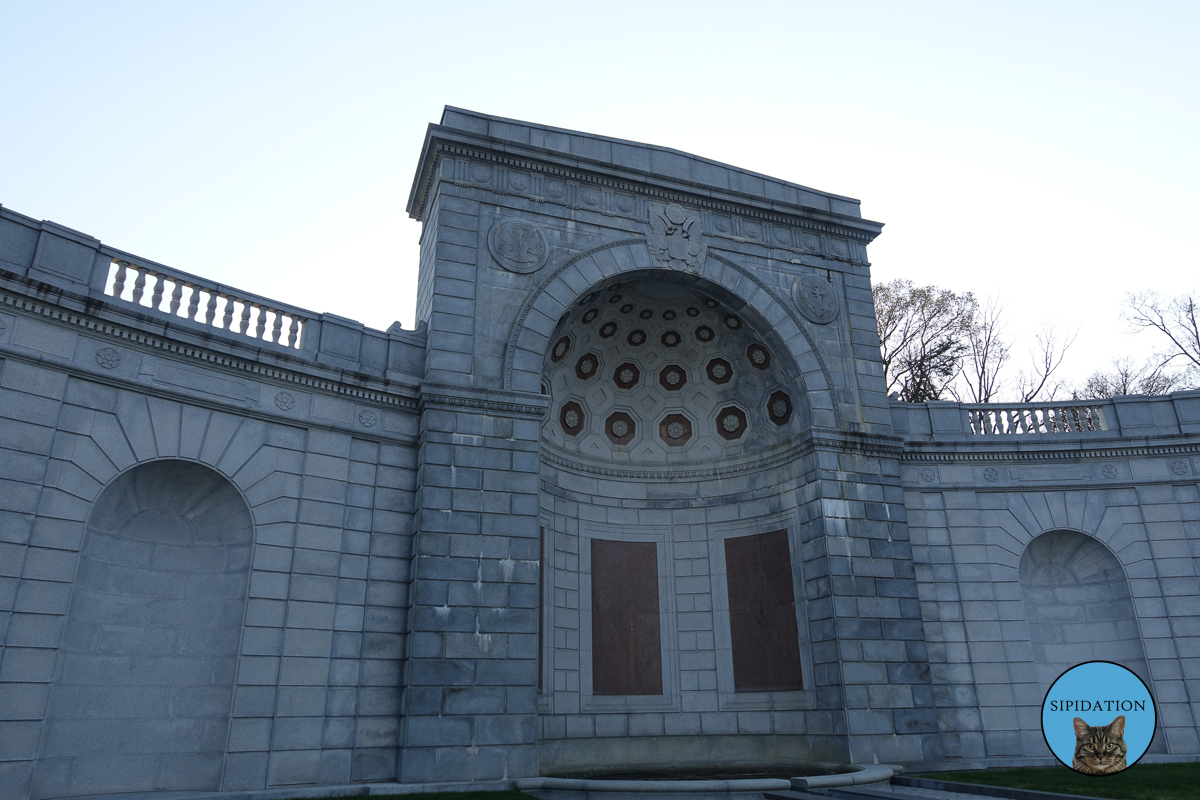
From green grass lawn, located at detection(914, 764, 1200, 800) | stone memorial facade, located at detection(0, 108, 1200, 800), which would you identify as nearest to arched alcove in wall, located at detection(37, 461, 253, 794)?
stone memorial facade, located at detection(0, 108, 1200, 800)

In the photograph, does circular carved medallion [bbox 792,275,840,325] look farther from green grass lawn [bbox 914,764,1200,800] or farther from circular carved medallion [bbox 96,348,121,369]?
circular carved medallion [bbox 96,348,121,369]

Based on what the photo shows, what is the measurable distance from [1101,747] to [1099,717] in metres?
0.66

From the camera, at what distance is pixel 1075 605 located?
17.8 m

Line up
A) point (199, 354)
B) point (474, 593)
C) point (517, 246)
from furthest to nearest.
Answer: point (517, 246)
point (474, 593)
point (199, 354)

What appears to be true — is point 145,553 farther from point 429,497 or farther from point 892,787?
point 892,787

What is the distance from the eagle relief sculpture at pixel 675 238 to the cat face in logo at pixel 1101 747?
1096 centimetres

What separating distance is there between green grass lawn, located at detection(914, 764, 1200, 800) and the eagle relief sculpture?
10.8m

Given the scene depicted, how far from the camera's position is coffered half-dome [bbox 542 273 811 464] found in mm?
18438

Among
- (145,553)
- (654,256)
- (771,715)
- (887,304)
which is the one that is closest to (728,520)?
(771,715)

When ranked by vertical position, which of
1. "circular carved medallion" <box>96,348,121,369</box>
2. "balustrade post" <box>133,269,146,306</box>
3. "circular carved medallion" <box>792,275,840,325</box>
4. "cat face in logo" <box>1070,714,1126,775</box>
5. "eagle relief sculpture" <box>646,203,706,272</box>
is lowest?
"cat face in logo" <box>1070,714,1126,775</box>

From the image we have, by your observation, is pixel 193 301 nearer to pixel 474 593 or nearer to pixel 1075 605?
pixel 474 593

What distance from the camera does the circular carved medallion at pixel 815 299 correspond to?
18609 mm

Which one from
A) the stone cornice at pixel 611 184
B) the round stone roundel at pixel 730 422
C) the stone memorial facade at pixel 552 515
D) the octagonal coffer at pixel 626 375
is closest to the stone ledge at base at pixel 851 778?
the stone memorial facade at pixel 552 515

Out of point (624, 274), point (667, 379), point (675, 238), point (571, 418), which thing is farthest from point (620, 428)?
point (675, 238)
